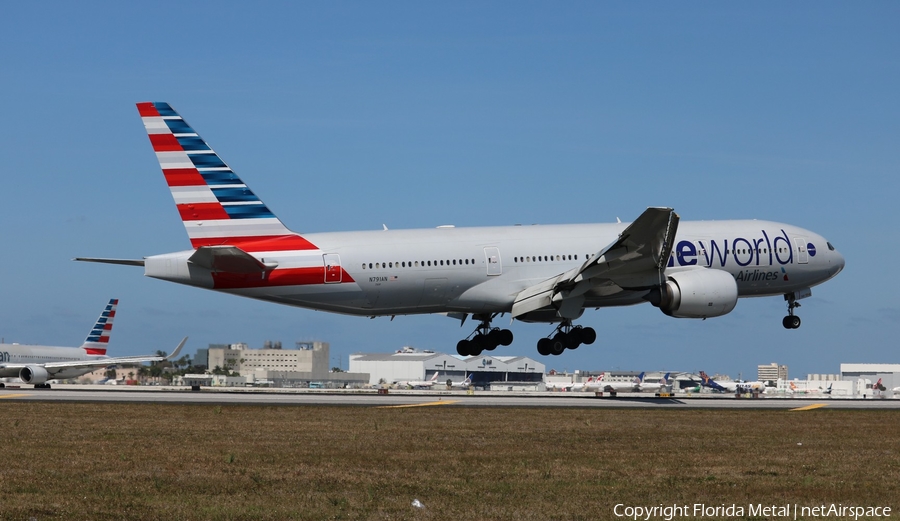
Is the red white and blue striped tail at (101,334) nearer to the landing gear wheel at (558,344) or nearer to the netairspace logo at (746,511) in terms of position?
the landing gear wheel at (558,344)

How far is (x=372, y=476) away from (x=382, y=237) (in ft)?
79.8

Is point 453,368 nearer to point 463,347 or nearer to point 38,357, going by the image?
point 38,357

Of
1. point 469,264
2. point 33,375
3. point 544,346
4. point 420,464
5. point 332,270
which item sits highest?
point 469,264

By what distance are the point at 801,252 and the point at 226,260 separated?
25449 mm

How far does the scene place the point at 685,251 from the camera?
147 ft

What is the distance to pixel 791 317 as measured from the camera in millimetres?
49688

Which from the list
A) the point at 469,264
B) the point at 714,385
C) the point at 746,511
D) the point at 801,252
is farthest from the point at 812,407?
the point at 714,385

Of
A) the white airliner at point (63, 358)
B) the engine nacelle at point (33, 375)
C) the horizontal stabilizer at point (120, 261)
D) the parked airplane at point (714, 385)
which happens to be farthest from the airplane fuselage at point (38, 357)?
the parked airplane at point (714, 385)

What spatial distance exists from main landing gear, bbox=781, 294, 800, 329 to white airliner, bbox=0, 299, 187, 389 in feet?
159

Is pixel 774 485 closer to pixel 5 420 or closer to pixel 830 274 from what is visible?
pixel 5 420

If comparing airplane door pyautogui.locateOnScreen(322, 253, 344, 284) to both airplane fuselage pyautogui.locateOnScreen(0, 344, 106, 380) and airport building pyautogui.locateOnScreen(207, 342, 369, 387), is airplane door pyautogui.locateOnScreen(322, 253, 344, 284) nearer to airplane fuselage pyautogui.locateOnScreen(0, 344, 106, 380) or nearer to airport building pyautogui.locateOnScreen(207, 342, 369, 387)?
airplane fuselage pyautogui.locateOnScreen(0, 344, 106, 380)

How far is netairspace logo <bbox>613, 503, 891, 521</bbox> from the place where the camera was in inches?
611

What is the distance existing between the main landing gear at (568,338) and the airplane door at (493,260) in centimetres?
385

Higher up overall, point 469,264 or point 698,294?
point 469,264
